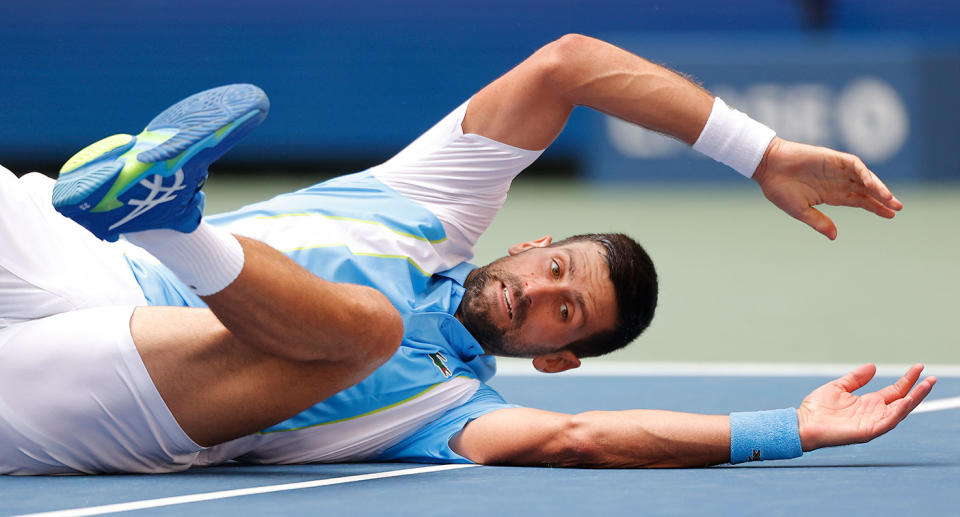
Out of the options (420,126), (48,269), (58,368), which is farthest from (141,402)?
(420,126)

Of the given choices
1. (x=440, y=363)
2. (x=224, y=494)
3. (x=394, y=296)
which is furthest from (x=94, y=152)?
(x=440, y=363)

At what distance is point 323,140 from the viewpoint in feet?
57.4

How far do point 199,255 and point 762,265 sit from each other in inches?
308

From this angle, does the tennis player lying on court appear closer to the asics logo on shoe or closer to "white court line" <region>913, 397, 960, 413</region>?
the asics logo on shoe

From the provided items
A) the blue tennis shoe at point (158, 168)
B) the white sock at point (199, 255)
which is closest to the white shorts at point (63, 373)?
the white sock at point (199, 255)

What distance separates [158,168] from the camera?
3.31 meters

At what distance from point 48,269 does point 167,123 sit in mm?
897

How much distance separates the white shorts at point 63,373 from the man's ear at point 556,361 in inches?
47.9

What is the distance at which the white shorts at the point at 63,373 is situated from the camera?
3900 millimetres

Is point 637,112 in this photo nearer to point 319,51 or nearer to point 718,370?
point 718,370

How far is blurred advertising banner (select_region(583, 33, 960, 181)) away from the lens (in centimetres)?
1454

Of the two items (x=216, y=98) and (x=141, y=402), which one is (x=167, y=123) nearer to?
(x=216, y=98)

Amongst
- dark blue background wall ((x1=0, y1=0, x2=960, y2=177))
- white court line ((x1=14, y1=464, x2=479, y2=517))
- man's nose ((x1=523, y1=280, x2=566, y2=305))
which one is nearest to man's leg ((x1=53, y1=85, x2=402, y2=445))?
white court line ((x1=14, y1=464, x2=479, y2=517))

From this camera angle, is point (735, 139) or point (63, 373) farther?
point (735, 139)
